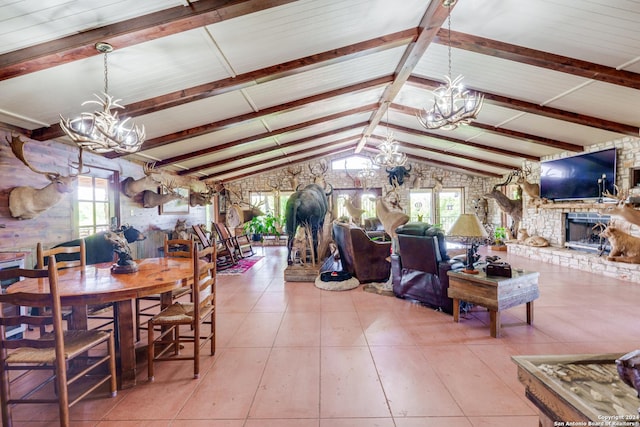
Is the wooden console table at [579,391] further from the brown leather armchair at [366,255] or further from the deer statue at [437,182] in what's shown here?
the deer statue at [437,182]

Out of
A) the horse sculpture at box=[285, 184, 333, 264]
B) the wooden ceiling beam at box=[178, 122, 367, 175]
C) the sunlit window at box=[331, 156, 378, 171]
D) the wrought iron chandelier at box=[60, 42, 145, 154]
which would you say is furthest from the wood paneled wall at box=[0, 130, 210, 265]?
the sunlit window at box=[331, 156, 378, 171]

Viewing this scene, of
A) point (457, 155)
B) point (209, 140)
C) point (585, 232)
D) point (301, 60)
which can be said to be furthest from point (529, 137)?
point (209, 140)

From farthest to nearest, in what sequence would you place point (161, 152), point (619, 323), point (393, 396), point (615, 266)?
point (161, 152) < point (615, 266) < point (619, 323) < point (393, 396)

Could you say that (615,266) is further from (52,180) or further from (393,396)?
(52,180)

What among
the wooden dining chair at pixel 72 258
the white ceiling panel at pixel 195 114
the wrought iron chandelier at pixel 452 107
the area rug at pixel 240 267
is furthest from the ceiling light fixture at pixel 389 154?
the wooden dining chair at pixel 72 258

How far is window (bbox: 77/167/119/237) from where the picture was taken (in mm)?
4363

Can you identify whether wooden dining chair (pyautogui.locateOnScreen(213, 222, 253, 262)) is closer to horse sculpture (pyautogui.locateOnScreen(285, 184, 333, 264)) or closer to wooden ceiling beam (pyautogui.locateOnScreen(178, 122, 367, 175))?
wooden ceiling beam (pyautogui.locateOnScreen(178, 122, 367, 175))

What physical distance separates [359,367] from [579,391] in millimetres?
1530

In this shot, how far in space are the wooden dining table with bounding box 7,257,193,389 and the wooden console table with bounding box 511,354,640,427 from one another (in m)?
2.26

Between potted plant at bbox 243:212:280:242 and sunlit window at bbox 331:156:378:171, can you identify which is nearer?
potted plant at bbox 243:212:280:242

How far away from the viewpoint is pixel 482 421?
1728 millimetres

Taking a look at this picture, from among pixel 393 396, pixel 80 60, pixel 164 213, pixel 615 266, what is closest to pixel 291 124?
pixel 164 213

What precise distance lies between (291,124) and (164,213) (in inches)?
148

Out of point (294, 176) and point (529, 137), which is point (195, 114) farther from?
point (529, 137)
